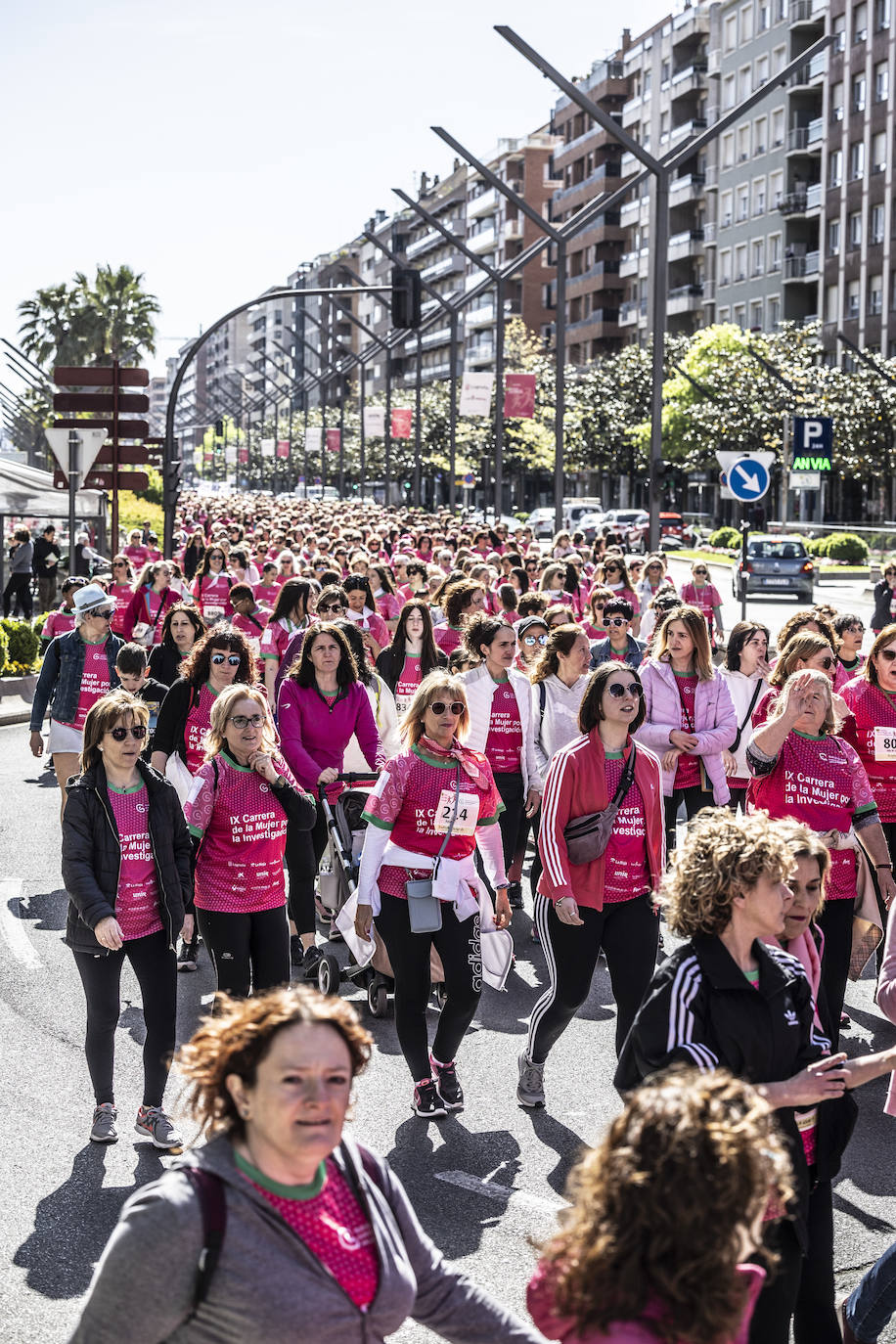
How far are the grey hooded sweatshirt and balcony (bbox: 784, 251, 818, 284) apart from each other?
254ft

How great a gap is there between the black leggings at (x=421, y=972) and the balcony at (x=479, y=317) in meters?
128

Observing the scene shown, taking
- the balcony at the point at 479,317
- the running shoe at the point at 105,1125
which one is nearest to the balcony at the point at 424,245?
the balcony at the point at 479,317

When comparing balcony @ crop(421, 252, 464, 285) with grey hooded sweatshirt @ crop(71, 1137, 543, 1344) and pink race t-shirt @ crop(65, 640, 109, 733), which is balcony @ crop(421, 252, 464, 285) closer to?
pink race t-shirt @ crop(65, 640, 109, 733)

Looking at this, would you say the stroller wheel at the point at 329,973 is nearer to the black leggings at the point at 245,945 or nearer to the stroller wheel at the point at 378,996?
the stroller wheel at the point at 378,996

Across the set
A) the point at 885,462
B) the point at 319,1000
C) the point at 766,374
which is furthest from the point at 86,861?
the point at 766,374

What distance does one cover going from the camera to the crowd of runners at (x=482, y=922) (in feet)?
9.03

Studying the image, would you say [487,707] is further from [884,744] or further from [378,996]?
[884,744]

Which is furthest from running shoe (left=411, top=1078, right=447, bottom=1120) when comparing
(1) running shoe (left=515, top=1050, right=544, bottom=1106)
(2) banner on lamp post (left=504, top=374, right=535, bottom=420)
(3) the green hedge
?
(3) the green hedge

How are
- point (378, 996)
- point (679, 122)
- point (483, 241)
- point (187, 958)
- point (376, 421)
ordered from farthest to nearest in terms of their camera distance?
point (483, 241), point (679, 122), point (376, 421), point (187, 958), point (378, 996)

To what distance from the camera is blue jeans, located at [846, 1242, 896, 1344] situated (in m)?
4.55

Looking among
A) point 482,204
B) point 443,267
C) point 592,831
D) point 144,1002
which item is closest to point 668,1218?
point 592,831

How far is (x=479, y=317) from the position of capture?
13800 centimetres

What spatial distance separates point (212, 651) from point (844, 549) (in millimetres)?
46799

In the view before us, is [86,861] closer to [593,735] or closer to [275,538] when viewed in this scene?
[593,735]
